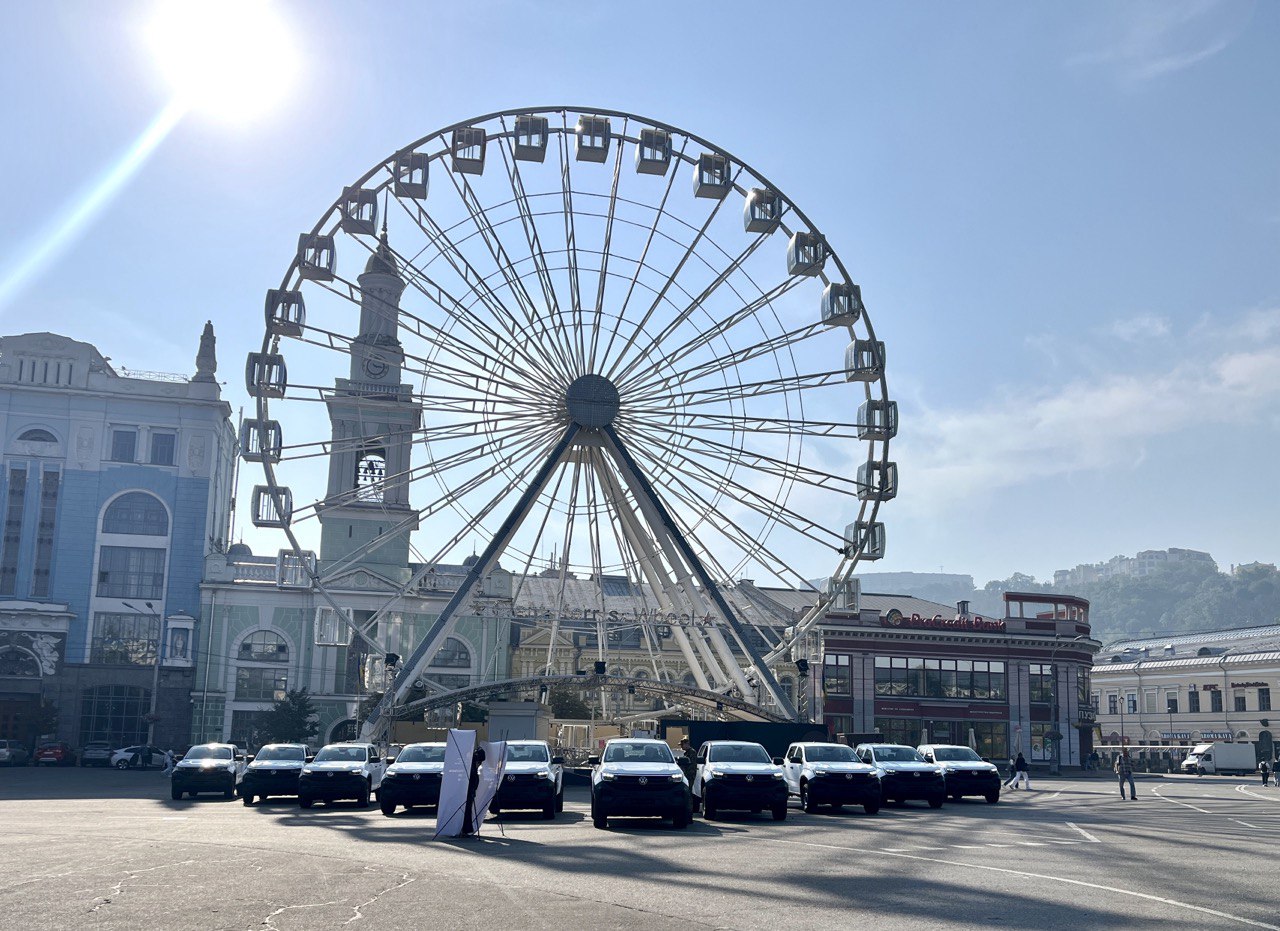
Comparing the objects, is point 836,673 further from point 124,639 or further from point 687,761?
point 687,761

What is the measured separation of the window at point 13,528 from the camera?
259 feet

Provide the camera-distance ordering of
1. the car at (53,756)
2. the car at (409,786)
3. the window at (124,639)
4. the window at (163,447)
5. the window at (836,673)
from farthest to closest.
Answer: the window at (836,673) → the window at (163,447) → the window at (124,639) → the car at (53,756) → the car at (409,786)

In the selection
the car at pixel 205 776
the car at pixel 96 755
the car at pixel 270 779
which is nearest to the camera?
the car at pixel 270 779

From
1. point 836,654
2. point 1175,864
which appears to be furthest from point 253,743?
point 1175,864

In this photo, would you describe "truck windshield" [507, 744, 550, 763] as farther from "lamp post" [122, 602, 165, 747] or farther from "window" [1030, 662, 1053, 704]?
"window" [1030, 662, 1053, 704]

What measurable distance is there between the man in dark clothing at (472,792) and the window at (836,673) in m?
62.3

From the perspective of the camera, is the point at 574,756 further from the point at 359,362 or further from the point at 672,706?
the point at 359,362

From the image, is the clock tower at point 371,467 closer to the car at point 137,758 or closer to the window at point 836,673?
the car at point 137,758

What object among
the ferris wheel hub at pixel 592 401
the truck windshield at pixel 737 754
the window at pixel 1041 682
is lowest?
the truck windshield at pixel 737 754

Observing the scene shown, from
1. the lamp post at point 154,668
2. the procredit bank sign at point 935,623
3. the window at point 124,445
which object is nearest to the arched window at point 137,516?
the window at point 124,445

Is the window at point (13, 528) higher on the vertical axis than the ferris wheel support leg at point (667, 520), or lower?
higher

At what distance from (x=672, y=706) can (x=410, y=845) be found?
36.4 meters

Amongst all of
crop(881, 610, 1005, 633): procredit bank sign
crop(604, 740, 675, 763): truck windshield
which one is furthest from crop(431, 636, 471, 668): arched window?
crop(604, 740, 675, 763): truck windshield

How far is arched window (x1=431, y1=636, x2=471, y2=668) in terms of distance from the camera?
81.7 m
